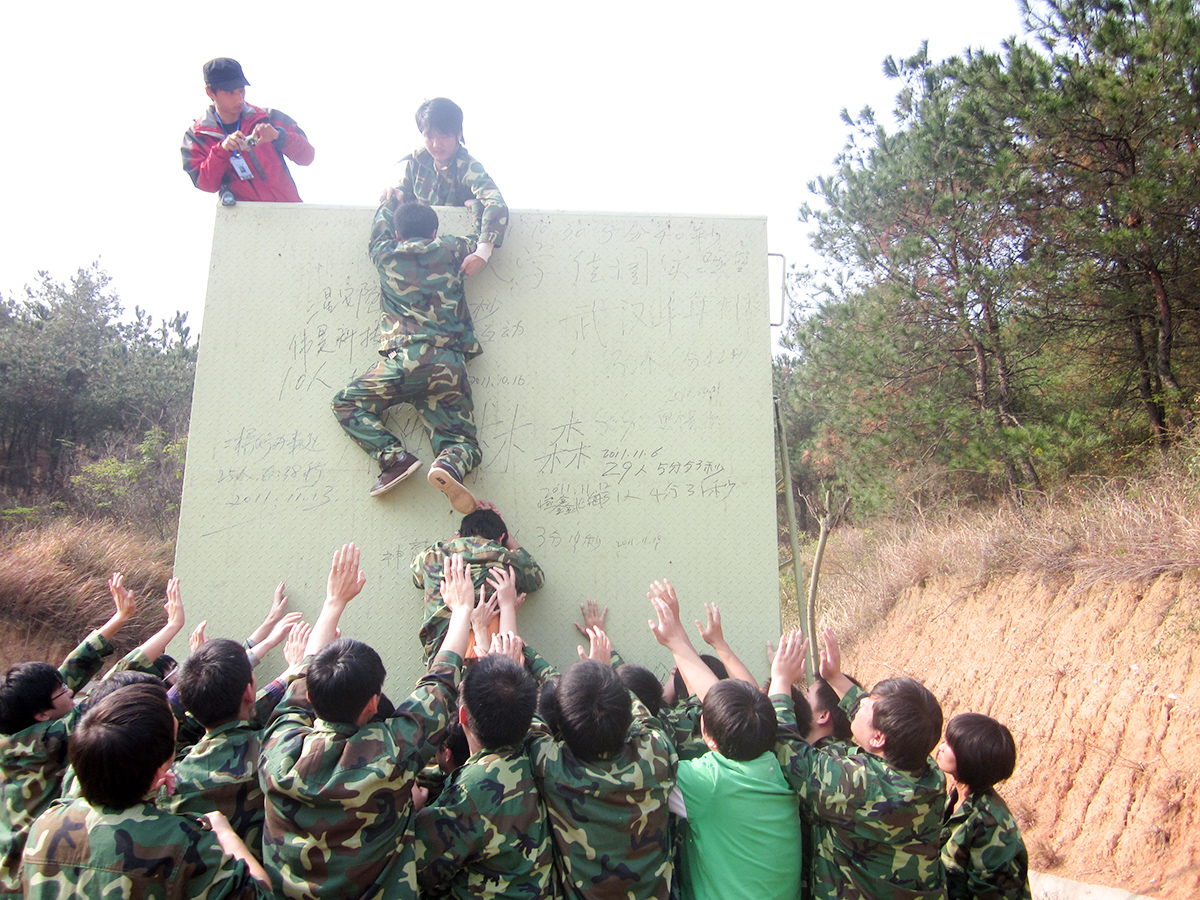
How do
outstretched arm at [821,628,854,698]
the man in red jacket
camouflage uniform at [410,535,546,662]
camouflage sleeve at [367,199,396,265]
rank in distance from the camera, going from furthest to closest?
1. the man in red jacket
2. camouflage sleeve at [367,199,396,265]
3. camouflage uniform at [410,535,546,662]
4. outstretched arm at [821,628,854,698]

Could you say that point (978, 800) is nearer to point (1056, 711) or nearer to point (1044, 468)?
point (1056, 711)

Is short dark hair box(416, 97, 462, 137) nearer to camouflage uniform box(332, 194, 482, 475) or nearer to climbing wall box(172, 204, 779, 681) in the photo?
climbing wall box(172, 204, 779, 681)

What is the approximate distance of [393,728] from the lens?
93.8 inches

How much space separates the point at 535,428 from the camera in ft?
15.9

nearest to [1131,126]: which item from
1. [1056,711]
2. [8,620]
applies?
[1056,711]

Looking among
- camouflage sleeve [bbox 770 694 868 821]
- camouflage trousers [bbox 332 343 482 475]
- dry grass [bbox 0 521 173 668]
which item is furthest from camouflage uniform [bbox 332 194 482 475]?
dry grass [bbox 0 521 173 668]

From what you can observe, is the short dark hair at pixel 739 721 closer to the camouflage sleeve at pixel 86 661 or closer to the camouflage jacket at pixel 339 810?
the camouflage jacket at pixel 339 810

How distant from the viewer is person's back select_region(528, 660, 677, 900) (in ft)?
8.14

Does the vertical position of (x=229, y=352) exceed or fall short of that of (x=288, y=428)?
it exceeds it

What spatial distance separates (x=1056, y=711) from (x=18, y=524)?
46.4 ft

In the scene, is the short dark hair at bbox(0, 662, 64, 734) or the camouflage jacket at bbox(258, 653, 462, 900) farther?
the short dark hair at bbox(0, 662, 64, 734)

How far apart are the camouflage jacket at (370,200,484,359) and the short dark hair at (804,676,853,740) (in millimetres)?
2772

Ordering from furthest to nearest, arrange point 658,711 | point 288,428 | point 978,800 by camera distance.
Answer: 1. point 288,428
2. point 658,711
3. point 978,800

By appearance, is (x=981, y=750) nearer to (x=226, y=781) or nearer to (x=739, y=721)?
(x=739, y=721)
